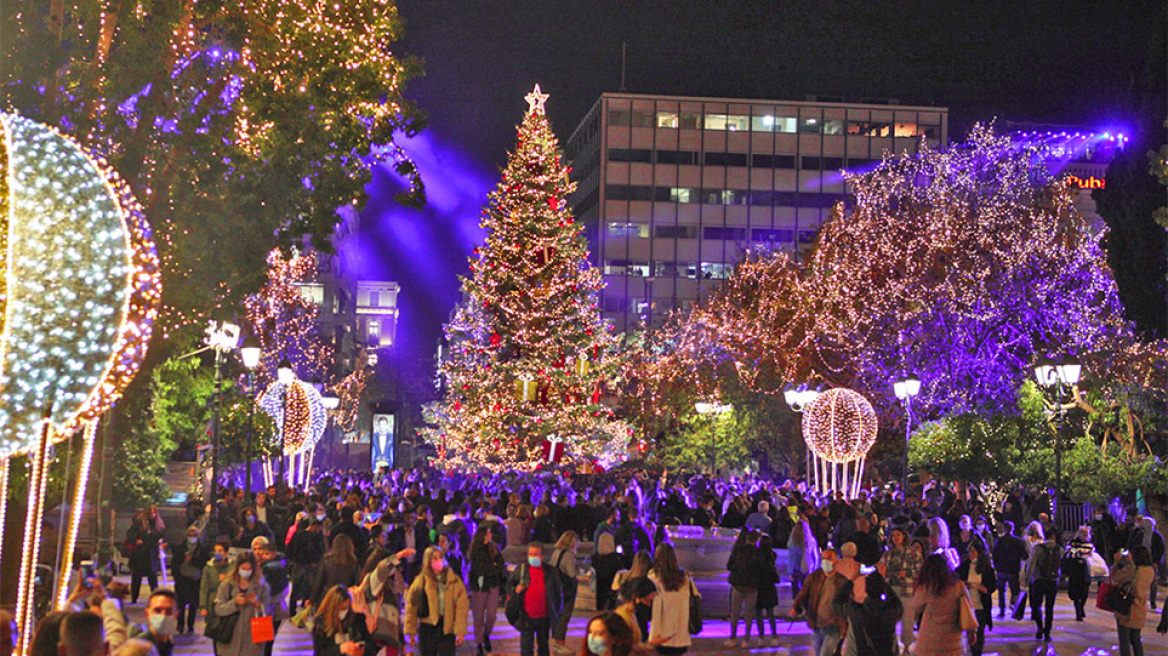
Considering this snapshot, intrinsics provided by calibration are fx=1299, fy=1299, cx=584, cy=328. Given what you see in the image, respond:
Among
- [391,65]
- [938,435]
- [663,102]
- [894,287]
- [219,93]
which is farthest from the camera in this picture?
[663,102]

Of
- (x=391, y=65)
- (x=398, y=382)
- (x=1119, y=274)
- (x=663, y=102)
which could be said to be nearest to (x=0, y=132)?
(x=391, y=65)

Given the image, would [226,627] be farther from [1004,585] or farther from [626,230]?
[626,230]

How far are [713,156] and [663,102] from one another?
521 centimetres

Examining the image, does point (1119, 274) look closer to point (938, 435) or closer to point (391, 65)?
point (938, 435)

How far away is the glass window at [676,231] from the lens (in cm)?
9194

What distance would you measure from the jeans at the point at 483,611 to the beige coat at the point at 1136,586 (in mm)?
7285

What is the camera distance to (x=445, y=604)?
13.1 meters

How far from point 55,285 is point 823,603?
7802 millimetres

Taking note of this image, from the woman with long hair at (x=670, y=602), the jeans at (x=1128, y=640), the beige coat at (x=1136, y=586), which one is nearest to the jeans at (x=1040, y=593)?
the jeans at (x=1128, y=640)

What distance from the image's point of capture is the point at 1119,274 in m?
30.1

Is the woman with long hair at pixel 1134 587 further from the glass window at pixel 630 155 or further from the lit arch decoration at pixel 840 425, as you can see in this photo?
the glass window at pixel 630 155

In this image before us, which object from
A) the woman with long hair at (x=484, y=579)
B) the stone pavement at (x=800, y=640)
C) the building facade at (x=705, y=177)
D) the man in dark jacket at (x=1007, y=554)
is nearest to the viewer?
the woman with long hair at (x=484, y=579)

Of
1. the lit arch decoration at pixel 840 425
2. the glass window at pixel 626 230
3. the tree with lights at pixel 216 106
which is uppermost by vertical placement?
the glass window at pixel 626 230

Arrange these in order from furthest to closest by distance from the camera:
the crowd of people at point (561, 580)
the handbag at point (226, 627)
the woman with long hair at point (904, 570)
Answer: the woman with long hair at point (904, 570) → the handbag at point (226, 627) → the crowd of people at point (561, 580)
